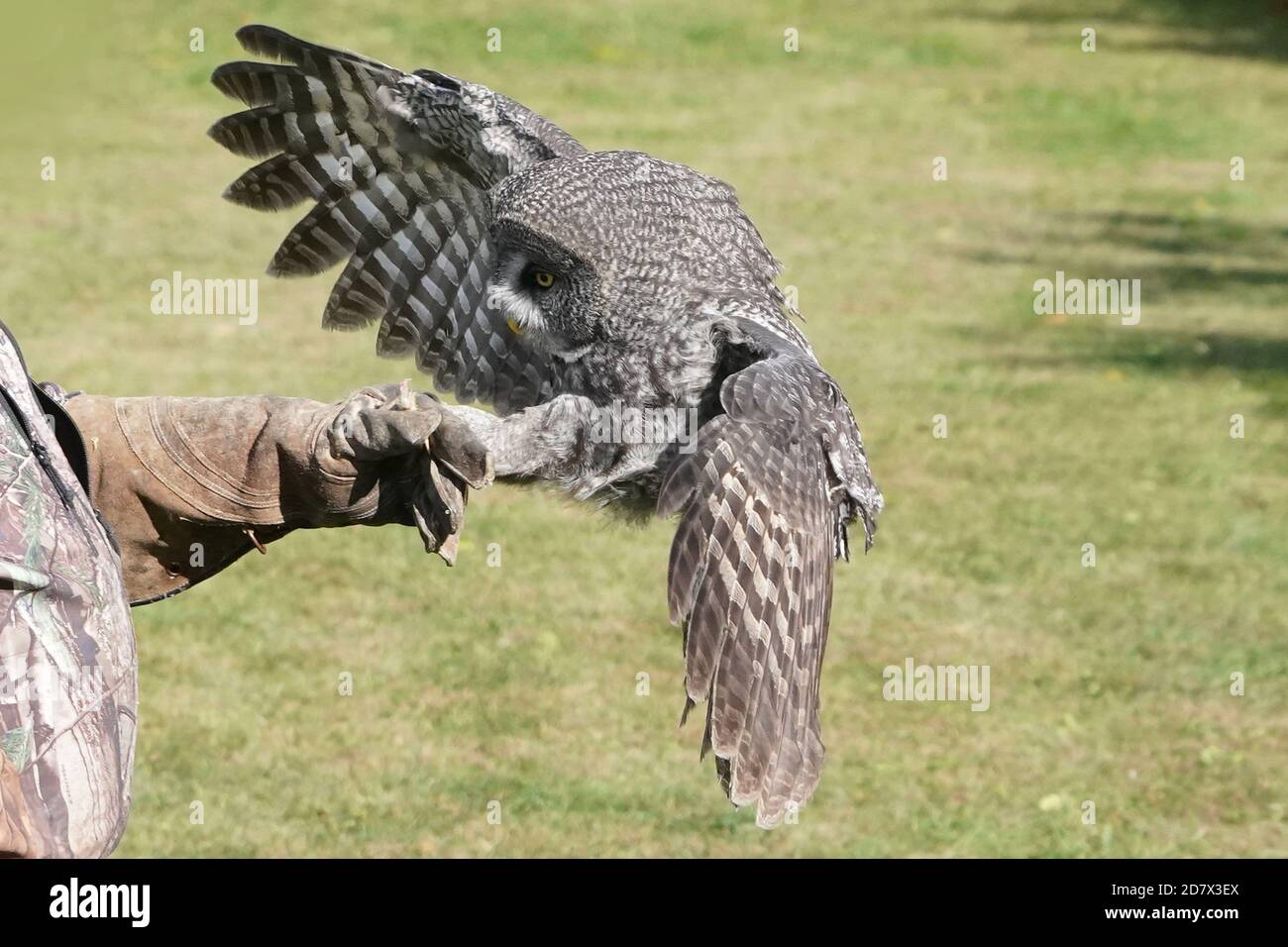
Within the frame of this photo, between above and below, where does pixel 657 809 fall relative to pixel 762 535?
below

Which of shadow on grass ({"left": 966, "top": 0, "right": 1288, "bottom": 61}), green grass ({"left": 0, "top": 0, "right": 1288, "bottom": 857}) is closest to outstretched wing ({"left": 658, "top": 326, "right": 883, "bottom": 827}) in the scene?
green grass ({"left": 0, "top": 0, "right": 1288, "bottom": 857})

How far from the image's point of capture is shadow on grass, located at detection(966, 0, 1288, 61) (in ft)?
71.9

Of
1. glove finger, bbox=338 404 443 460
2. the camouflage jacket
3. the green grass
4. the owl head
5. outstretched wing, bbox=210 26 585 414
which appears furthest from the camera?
the green grass

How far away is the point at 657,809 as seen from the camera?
18.7 feet

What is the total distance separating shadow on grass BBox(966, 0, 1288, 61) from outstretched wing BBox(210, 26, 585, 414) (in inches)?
746

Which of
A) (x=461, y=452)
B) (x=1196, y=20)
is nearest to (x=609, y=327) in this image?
(x=461, y=452)

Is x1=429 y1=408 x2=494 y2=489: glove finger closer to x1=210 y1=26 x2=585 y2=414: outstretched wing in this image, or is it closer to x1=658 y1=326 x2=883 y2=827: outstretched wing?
x1=658 y1=326 x2=883 y2=827: outstretched wing

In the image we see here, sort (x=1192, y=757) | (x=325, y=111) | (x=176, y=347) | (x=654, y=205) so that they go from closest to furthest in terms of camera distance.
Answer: (x=654, y=205)
(x=325, y=111)
(x=1192, y=757)
(x=176, y=347)

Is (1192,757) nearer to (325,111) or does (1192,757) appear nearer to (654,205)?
(654,205)

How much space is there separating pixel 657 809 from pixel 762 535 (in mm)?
2723

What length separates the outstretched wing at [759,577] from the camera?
3.00 metres

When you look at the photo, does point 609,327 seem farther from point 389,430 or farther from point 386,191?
point 386,191

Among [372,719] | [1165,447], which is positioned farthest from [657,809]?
[1165,447]

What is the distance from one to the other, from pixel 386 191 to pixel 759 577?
2.12m
